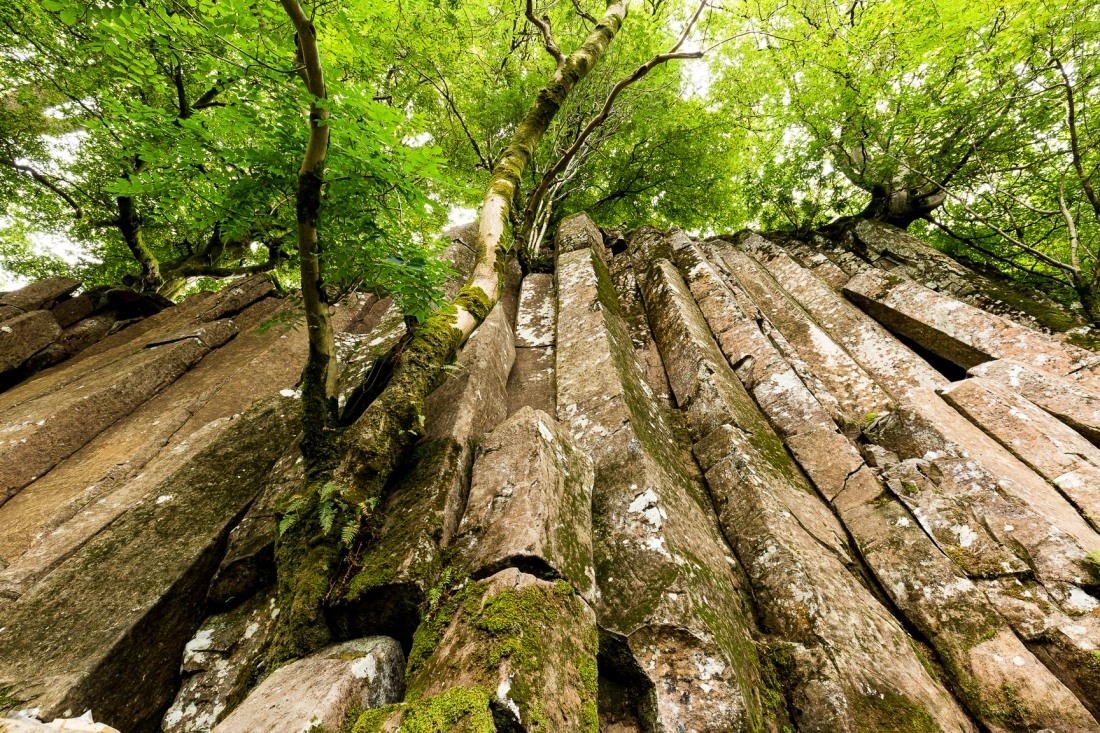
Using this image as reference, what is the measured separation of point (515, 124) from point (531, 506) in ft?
42.4

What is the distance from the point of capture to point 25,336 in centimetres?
723

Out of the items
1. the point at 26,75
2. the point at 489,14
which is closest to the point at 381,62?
the point at 489,14

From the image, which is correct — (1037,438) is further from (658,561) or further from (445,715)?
(445,715)

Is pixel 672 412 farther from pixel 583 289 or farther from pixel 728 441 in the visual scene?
pixel 583 289

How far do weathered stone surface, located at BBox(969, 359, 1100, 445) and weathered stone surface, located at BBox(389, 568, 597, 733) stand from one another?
20.7ft

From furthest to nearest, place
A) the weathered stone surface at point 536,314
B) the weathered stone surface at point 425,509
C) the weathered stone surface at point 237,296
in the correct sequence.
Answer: the weathered stone surface at point 237,296
the weathered stone surface at point 536,314
the weathered stone surface at point 425,509

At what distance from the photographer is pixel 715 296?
7391 millimetres

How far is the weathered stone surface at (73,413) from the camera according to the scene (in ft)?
15.5

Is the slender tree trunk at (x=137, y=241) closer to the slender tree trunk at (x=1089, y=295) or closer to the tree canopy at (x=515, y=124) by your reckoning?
the tree canopy at (x=515, y=124)

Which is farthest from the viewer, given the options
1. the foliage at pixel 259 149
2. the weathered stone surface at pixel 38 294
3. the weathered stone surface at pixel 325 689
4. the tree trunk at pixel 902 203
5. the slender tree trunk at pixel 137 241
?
the slender tree trunk at pixel 137 241

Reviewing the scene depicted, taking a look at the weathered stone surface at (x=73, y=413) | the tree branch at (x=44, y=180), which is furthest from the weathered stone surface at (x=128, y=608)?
the tree branch at (x=44, y=180)

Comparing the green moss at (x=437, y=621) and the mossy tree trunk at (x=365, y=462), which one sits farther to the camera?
the mossy tree trunk at (x=365, y=462)

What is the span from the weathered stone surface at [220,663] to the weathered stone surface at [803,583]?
13.3 feet

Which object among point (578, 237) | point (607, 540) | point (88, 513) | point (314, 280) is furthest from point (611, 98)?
point (88, 513)
